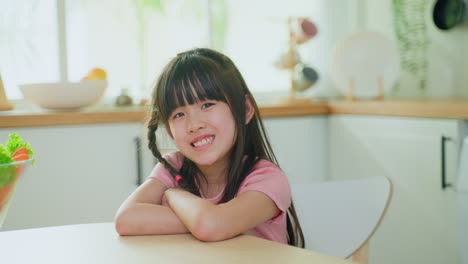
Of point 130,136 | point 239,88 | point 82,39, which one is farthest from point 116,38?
point 239,88

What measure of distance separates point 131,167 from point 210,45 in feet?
2.87

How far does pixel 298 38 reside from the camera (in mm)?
3264

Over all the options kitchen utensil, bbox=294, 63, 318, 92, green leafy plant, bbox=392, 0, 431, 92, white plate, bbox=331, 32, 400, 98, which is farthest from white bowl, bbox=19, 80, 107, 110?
green leafy plant, bbox=392, 0, 431, 92

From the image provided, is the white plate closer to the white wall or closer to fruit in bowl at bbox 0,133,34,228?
the white wall

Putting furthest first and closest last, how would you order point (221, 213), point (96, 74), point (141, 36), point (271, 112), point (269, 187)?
point (141, 36) → point (271, 112) → point (96, 74) → point (269, 187) → point (221, 213)

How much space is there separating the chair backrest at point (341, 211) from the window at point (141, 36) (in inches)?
64.9

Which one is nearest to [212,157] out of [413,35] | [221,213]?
[221,213]

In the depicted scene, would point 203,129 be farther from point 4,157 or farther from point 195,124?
point 4,157

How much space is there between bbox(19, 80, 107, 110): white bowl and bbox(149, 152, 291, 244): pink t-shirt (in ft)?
3.98

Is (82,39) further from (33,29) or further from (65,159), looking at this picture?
(65,159)

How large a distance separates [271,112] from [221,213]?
5.66 ft

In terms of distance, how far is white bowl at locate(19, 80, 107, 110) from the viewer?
2.67 metres

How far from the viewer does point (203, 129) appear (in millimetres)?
1476

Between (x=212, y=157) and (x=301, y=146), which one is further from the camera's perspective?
(x=301, y=146)
